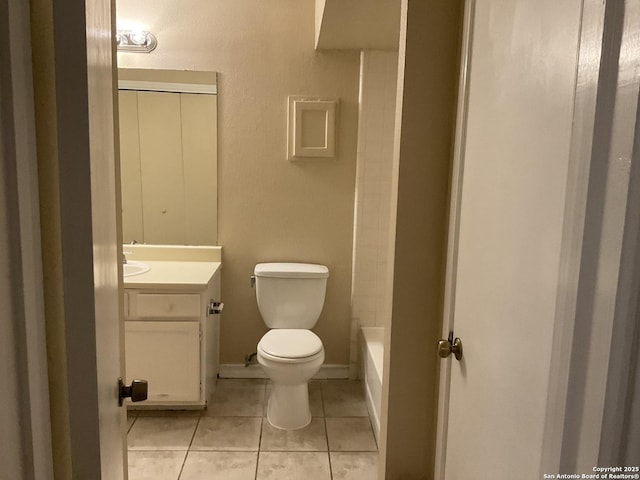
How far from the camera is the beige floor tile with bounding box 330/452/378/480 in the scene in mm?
2004

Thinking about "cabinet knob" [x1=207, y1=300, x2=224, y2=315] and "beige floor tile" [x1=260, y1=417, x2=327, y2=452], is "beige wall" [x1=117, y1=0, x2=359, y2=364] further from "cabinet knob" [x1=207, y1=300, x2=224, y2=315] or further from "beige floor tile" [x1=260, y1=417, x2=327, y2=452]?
"beige floor tile" [x1=260, y1=417, x2=327, y2=452]

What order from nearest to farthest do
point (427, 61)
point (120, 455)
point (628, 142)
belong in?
point (628, 142) → point (120, 455) → point (427, 61)

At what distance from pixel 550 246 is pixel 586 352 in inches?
10.5

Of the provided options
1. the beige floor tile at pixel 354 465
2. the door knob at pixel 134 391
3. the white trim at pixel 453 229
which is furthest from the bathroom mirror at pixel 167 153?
the door knob at pixel 134 391

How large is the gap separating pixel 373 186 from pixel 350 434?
1402 millimetres

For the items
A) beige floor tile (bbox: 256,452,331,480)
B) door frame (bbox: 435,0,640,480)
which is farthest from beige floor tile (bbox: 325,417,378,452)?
door frame (bbox: 435,0,640,480)

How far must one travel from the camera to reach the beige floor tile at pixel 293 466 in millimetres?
1990

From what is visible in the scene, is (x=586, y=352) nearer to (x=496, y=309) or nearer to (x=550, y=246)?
(x=550, y=246)

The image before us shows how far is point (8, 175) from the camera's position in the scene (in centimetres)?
55

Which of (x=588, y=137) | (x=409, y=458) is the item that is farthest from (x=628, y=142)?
(x=409, y=458)

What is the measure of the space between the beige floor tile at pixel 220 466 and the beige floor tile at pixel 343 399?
58cm

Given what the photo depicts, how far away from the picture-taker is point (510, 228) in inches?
34.5

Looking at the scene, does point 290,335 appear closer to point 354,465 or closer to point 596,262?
point 354,465

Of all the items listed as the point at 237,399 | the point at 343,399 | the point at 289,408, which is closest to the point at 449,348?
the point at 289,408
